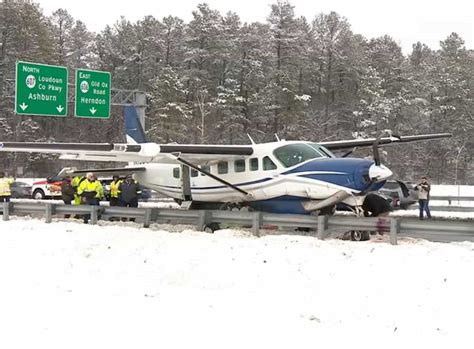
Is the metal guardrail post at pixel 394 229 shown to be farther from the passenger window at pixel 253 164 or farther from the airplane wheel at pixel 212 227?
the passenger window at pixel 253 164

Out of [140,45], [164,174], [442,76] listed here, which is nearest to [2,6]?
[140,45]

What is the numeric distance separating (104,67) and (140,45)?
8504 mm

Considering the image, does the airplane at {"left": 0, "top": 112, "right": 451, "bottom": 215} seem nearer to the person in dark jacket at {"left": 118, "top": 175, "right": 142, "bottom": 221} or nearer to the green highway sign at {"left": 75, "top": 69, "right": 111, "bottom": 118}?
the person in dark jacket at {"left": 118, "top": 175, "right": 142, "bottom": 221}

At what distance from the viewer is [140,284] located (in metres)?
8.29

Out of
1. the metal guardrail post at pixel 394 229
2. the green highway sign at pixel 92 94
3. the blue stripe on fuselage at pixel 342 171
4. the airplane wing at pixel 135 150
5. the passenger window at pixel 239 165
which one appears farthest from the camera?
the green highway sign at pixel 92 94

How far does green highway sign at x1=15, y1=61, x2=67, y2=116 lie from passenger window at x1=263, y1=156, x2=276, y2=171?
13732 mm

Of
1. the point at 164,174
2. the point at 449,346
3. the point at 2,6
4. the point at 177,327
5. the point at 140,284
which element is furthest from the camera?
the point at 2,6

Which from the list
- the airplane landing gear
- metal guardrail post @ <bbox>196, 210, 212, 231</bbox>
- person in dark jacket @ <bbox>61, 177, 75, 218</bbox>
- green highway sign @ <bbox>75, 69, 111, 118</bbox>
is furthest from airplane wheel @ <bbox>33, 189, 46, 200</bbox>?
the airplane landing gear

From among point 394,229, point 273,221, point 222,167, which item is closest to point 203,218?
point 273,221

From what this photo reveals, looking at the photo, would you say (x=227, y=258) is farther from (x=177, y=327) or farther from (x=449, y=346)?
(x=449, y=346)

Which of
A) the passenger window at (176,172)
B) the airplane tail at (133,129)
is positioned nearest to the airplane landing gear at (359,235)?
the passenger window at (176,172)

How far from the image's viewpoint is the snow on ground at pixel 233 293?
19.6ft

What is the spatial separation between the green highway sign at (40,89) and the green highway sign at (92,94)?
112 centimetres

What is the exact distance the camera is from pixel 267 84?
61.0m
